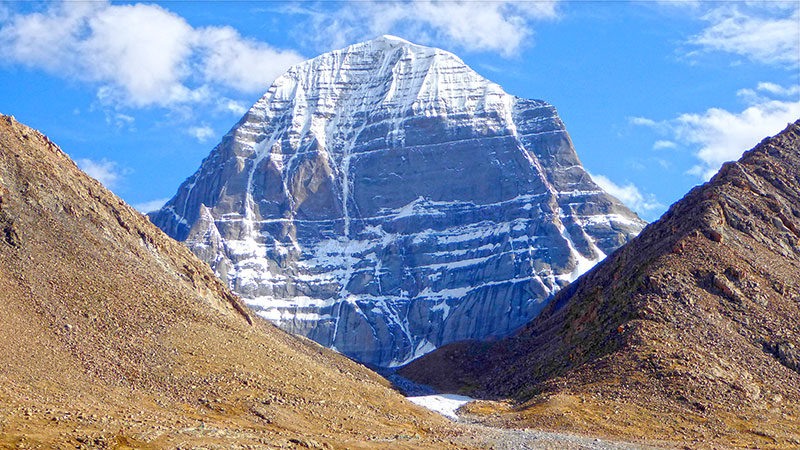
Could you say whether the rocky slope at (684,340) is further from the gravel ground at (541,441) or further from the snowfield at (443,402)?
the gravel ground at (541,441)

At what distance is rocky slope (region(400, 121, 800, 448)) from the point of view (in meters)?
101

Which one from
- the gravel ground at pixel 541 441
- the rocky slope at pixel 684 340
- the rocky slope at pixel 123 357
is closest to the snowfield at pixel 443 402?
the rocky slope at pixel 684 340

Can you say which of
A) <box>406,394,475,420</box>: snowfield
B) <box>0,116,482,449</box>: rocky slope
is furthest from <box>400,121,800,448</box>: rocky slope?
<box>0,116,482,449</box>: rocky slope

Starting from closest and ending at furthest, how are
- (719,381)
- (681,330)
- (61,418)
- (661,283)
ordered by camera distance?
(61,418), (719,381), (681,330), (661,283)

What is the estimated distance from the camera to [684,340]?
382 ft

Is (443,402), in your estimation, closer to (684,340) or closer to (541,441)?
(684,340)

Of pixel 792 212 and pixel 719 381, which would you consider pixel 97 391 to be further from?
pixel 792 212

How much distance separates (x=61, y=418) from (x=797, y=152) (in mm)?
133032

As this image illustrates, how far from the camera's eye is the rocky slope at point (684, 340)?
3976 inches

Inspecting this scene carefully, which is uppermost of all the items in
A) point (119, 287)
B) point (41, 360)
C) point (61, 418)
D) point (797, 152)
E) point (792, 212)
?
point (797, 152)

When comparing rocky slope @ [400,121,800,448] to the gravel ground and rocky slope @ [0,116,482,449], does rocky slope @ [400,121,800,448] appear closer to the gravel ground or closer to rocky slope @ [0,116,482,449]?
the gravel ground

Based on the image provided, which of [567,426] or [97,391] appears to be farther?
[567,426]

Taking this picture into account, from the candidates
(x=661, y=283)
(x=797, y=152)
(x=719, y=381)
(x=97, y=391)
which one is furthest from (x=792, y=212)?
A: (x=97, y=391)

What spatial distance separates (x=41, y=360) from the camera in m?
77.9
